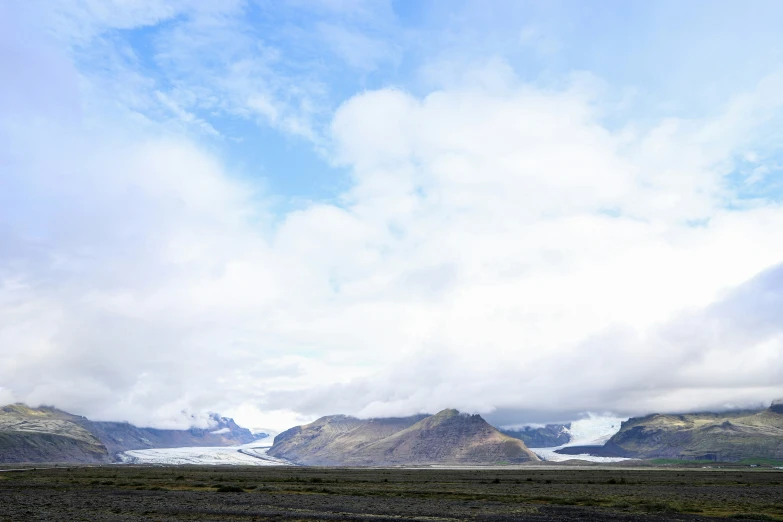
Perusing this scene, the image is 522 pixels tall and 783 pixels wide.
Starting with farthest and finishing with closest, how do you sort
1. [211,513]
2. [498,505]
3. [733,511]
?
[498,505] → [733,511] → [211,513]

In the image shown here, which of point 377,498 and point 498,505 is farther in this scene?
point 377,498

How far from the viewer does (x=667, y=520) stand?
182 ft

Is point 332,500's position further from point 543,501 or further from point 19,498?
point 19,498

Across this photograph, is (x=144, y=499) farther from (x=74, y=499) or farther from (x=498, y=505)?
(x=498, y=505)

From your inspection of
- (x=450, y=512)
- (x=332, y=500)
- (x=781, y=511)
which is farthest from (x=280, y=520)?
(x=781, y=511)

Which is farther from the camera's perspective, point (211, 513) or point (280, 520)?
point (211, 513)

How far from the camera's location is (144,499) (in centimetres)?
7625

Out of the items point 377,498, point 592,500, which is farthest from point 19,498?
point 592,500

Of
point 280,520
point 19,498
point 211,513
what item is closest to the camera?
point 280,520

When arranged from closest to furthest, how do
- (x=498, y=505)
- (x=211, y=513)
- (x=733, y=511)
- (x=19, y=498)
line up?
1. (x=211, y=513)
2. (x=733, y=511)
3. (x=498, y=505)
4. (x=19, y=498)

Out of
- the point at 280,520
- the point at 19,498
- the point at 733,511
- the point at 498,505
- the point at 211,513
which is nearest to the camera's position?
the point at 280,520

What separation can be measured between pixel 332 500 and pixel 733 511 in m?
51.1

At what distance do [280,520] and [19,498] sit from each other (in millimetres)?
48729

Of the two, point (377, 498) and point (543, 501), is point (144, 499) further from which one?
point (543, 501)
